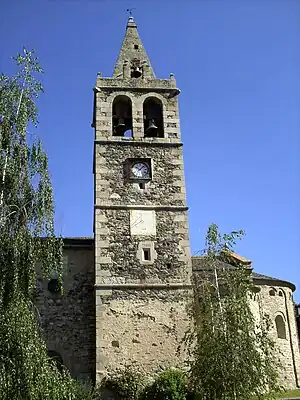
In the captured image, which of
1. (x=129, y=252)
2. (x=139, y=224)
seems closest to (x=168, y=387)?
(x=129, y=252)

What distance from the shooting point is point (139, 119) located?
21094mm

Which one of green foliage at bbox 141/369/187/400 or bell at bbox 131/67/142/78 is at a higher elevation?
bell at bbox 131/67/142/78

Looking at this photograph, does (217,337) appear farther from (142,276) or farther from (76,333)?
(76,333)

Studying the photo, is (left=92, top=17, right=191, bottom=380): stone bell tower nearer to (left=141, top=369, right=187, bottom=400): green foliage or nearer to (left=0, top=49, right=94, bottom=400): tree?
(left=141, top=369, right=187, bottom=400): green foliage

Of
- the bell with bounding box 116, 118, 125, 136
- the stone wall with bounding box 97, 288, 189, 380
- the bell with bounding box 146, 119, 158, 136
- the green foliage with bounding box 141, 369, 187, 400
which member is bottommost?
the green foliage with bounding box 141, 369, 187, 400

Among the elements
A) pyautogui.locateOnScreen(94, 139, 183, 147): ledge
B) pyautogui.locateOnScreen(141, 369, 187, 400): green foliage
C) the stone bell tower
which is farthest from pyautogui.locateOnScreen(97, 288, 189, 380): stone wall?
pyautogui.locateOnScreen(94, 139, 183, 147): ledge

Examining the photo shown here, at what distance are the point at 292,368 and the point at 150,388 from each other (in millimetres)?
9343

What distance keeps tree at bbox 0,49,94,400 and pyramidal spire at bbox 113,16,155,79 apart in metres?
7.72

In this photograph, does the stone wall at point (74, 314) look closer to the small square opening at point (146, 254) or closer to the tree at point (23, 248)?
the small square opening at point (146, 254)

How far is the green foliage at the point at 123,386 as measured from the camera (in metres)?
16.8

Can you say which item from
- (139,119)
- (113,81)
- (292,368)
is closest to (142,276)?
(139,119)

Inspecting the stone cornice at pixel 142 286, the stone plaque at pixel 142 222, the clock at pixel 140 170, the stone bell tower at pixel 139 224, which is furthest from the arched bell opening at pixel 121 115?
the stone cornice at pixel 142 286

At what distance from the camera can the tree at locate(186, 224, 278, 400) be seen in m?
13.4

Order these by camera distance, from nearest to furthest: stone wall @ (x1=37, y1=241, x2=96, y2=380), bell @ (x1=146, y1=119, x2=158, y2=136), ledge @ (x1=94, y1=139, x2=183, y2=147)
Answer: stone wall @ (x1=37, y1=241, x2=96, y2=380)
ledge @ (x1=94, y1=139, x2=183, y2=147)
bell @ (x1=146, y1=119, x2=158, y2=136)
